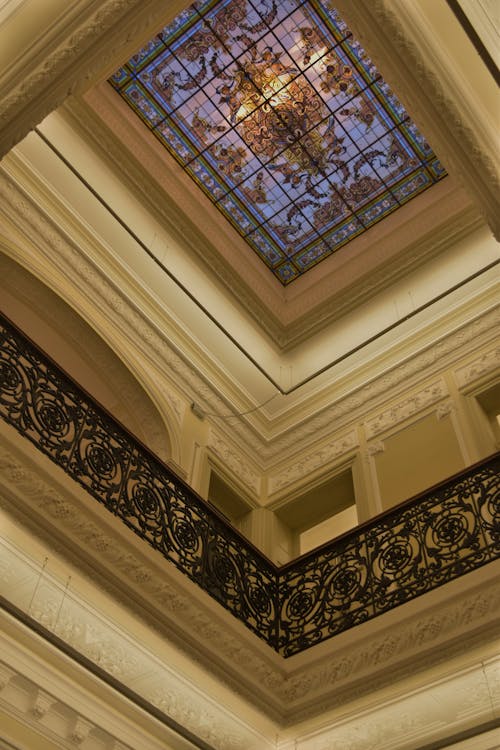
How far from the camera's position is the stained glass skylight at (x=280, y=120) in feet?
28.7

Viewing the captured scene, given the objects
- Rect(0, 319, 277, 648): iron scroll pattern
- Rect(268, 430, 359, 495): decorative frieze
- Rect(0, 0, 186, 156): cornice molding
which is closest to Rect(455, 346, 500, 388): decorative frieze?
Rect(268, 430, 359, 495): decorative frieze

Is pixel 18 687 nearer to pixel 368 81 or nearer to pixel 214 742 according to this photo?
pixel 214 742

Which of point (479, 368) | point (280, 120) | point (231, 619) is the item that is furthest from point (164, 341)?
point (231, 619)

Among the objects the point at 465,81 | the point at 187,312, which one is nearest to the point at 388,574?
the point at 465,81

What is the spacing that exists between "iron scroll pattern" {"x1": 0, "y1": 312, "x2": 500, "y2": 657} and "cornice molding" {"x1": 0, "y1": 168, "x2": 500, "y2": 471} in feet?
7.17

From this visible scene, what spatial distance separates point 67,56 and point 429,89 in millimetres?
2500

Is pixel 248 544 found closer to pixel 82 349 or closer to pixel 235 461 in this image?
pixel 235 461

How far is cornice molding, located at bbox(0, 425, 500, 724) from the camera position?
16.1 feet

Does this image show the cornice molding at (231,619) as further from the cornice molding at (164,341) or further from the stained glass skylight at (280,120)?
the stained glass skylight at (280,120)

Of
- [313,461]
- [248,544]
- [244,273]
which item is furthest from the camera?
[244,273]

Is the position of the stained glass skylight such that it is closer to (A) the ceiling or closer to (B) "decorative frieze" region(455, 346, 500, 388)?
(A) the ceiling

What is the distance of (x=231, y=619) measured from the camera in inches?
219

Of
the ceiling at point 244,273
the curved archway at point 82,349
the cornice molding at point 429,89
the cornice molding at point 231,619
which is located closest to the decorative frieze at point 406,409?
the ceiling at point 244,273

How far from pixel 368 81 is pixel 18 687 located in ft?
22.7
